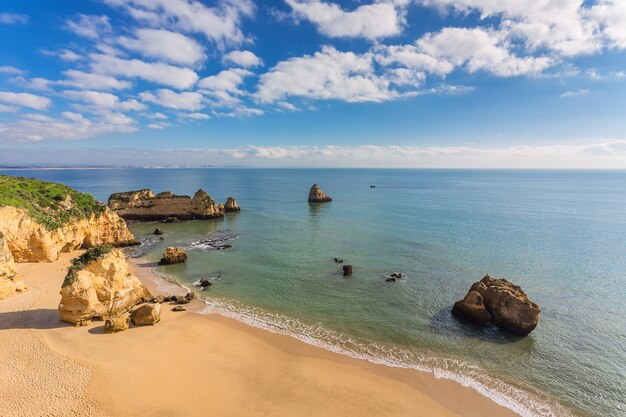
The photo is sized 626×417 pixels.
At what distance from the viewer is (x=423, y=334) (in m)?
21.1

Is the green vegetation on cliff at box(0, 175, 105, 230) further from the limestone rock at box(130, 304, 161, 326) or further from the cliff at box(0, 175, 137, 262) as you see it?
the limestone rock at box(130, 304, 161, 326)

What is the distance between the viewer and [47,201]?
36406mm

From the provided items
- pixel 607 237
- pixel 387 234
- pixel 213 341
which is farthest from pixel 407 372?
pixel 607 237

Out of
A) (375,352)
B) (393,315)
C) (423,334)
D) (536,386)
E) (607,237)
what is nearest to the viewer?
(536,386)

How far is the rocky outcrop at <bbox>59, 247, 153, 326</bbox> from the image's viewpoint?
20.2 m

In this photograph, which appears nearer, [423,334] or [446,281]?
[423,334]

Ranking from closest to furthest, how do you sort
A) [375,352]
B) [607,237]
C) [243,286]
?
[375,352], [243,286], [607,237]

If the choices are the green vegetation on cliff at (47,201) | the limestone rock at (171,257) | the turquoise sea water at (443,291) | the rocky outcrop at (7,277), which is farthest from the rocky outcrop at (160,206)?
the rocky outcrop at (7,277)

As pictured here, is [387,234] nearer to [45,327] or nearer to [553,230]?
[553,230]

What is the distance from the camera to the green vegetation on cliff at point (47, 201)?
106 ft

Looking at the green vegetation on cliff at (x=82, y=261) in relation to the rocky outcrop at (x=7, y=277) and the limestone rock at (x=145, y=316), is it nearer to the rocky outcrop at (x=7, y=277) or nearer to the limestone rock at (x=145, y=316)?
the limestone rock at (x=145, y=316)

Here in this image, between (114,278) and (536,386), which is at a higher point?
(114,278)

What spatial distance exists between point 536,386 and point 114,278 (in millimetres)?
27768

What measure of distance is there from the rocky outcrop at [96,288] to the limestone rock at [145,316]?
1912mm
